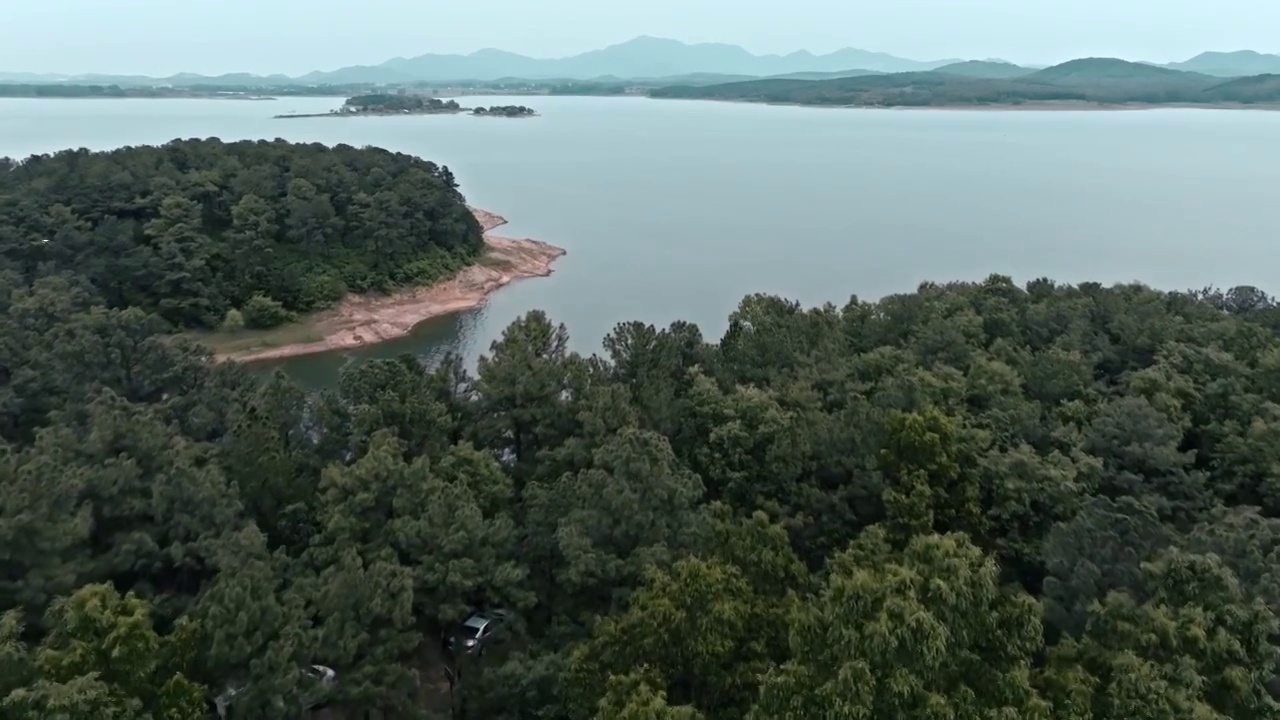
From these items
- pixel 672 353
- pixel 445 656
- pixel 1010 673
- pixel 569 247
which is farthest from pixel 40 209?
pixel 1010 673

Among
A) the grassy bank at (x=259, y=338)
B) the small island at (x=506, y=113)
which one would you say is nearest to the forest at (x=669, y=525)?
the grassy bank at (x=259, y=338)

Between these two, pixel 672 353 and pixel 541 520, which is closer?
pixel 541 520

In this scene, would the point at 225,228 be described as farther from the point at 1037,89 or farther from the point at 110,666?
the point at 1037,89

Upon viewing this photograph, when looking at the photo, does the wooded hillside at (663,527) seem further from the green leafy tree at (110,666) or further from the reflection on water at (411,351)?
the reflection on water at (411,351)

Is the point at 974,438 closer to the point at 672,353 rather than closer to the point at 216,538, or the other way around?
the point at 672,353

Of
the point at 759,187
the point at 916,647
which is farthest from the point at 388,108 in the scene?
the point at 916,647
